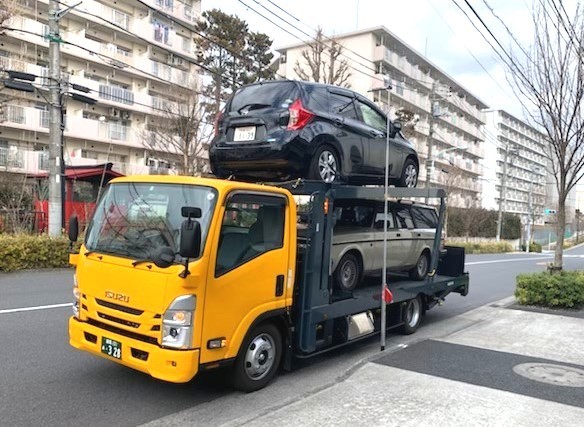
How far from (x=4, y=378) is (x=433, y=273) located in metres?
6.27

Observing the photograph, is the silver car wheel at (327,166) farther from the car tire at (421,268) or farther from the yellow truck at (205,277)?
the car tire at (421,268)

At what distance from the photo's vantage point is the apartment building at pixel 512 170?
8281 centimetres

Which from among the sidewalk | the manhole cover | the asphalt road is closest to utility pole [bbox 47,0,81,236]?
the asphalt road

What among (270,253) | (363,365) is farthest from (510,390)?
(270,253)

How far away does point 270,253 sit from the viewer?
15.9 ft

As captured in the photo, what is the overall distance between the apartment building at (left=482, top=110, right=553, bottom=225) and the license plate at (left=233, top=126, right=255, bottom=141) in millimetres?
77216

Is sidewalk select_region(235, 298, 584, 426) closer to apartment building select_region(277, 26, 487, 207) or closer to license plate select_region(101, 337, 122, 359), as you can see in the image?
license plate select_region(101, 337, 122, 359)

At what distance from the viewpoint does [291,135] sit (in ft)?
19.4

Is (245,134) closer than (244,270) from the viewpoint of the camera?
No

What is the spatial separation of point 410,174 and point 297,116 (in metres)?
3.24

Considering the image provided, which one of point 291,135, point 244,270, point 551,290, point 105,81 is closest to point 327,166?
point 291,135

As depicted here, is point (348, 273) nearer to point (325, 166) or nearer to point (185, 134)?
point (325, 166)

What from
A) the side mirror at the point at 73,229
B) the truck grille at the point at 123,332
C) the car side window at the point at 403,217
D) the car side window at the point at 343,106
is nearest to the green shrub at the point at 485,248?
the car side window at the point at 403,217

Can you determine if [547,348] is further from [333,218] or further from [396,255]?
[333,218]
